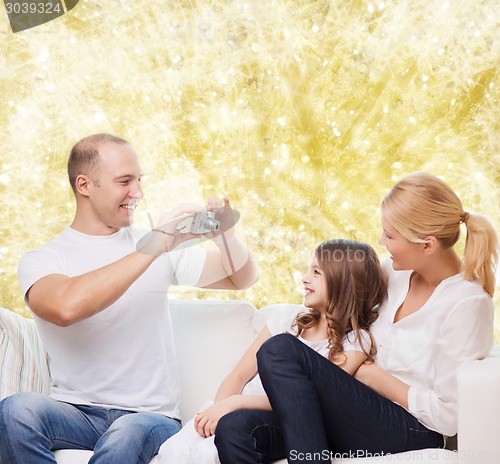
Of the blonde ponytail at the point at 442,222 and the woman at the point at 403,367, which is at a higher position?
the blonde ponytail at the point at 442,222

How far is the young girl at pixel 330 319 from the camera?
1.61 metres

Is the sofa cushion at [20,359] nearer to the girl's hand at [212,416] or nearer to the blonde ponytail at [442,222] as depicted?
→ the girl's hand at [212,416]

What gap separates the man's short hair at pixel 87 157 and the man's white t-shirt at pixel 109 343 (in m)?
0.15

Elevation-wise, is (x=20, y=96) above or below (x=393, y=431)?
above

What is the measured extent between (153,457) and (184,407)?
35 centimetres

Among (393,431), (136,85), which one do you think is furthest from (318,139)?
(393,431)

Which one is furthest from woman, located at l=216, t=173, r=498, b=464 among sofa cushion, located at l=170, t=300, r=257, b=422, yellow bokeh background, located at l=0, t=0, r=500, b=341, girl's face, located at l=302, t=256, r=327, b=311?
yellow bokeh background, located at l=0, t=0, r=500, b=341

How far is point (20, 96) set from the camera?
102 inches

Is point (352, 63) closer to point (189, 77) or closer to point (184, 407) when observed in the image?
point (189, 77)

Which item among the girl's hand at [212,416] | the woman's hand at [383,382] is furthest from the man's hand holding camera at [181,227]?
the woman's hand at [383,382]

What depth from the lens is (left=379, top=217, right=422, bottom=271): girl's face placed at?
156 cm

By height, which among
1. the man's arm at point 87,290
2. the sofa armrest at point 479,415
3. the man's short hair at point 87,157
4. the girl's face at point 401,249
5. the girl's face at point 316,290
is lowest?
the sofa armrest at point 479,415

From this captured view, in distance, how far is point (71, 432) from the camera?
1591 millimetres

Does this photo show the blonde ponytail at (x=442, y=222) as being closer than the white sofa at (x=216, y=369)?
No
